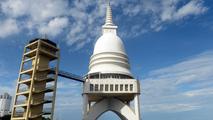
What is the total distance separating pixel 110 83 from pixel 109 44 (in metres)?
13.6

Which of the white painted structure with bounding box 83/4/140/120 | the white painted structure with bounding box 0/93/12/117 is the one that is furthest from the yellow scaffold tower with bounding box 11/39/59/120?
the white painted structure with bounding box 0/93/12/117

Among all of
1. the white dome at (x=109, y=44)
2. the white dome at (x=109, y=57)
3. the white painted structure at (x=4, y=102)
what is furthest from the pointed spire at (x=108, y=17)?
the white painted structure at (x=4, y=102)

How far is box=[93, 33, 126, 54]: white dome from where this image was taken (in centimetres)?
6925

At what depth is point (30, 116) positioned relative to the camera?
47.4 metres

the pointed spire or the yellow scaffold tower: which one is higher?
the pointed spire

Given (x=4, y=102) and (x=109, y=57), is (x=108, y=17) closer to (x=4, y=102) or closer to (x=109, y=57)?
(x=109, y=57)

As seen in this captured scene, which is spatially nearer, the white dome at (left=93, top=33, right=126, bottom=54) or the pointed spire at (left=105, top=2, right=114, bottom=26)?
the white dome at (left=93, top=33, right=126, bottom=54)

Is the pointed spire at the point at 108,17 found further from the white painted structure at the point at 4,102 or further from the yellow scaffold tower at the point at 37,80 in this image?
the white painted structure at the point at 4,102

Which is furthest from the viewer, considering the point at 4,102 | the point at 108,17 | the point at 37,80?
the point at 4,102

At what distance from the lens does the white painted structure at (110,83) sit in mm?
60938

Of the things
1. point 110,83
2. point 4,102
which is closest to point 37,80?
point 110,83

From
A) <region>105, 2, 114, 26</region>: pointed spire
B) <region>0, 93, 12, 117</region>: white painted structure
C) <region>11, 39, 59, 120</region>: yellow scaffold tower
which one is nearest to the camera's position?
<region>11, 39, 59, 120</region>: yellow scaffold tower

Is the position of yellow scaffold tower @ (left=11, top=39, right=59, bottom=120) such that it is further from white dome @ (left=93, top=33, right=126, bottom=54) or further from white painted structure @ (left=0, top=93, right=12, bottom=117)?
white painted structure @ (left=0, top=93, right=12, bottom=117)

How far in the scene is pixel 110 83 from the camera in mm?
61344
